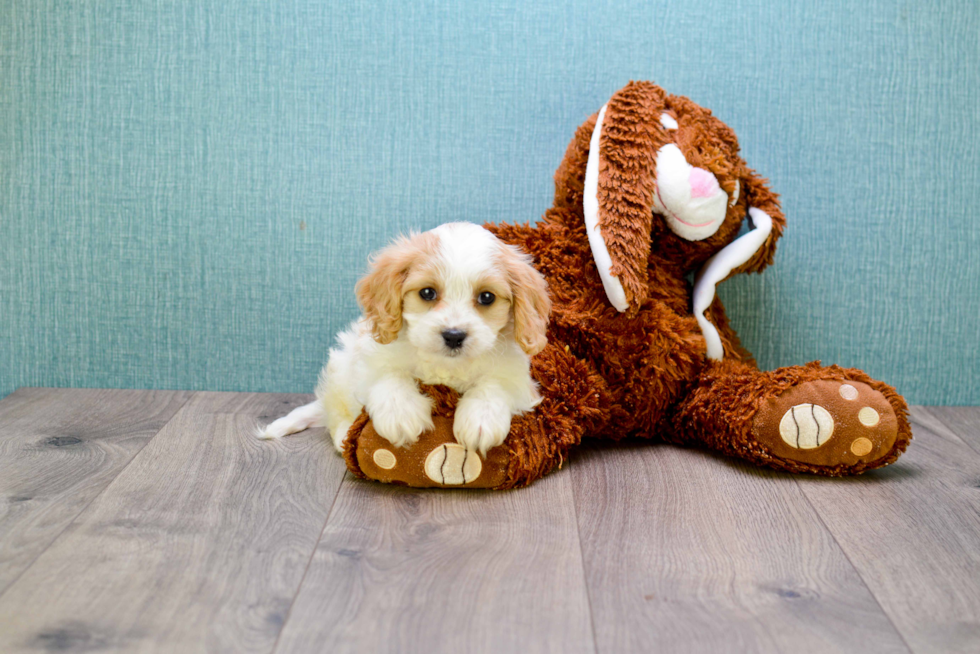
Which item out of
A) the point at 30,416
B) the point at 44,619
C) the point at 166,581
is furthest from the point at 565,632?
the point at 30,416

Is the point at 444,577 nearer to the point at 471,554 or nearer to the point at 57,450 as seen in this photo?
the point at 471,554

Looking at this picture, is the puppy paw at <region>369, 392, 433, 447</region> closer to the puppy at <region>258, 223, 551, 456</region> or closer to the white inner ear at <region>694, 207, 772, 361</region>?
the puppy at <region>258, 223, 551, 456</region>

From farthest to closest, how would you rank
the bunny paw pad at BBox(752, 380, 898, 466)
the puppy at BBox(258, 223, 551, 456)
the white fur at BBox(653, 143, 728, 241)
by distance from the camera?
1. the white fur at BBox(653, 143, 728, 241)
2. the bunny paw pad at BBox(752, 380, 898, 466)
3. the puppy at BBox(258, 223, 551, 456)

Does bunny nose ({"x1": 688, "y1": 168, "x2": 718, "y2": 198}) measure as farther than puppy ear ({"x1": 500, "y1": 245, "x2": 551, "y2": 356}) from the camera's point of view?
Yes

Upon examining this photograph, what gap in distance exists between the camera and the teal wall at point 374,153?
1.97m

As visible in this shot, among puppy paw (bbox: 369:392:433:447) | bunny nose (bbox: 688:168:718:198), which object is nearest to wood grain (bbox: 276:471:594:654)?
puppy paw (bbox: 369:392:433:447)

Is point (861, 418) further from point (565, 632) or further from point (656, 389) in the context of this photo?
point (565, 632)

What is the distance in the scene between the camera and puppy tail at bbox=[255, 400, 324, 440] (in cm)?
178

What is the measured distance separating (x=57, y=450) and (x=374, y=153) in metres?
0.98

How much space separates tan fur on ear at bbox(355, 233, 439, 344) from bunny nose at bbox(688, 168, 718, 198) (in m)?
0.56

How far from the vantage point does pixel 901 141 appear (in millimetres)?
2021

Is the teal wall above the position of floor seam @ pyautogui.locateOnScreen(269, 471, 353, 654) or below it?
above

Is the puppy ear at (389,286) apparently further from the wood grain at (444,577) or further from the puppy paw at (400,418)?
the wood grain at (444,577)

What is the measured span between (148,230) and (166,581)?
1165 millimetres
